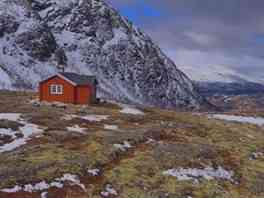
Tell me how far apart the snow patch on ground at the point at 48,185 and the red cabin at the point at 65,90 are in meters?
55.8

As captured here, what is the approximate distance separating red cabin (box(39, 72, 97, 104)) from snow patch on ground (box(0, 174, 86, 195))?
2197 inches

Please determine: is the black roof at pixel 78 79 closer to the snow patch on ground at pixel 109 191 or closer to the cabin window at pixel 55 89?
the cabin window at pixel 55 89

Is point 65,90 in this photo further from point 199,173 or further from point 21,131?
point 199,173

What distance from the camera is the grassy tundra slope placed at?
27.8 metres

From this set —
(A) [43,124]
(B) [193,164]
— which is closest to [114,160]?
(B) [193,164]

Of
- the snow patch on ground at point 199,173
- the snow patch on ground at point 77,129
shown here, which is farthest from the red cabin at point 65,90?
the snow patch on ground at point 199,173

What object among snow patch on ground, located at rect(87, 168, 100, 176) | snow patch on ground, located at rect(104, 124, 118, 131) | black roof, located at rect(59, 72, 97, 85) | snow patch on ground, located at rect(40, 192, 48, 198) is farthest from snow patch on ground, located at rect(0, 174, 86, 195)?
black roof, located at rect(59, 72, 97, 85)

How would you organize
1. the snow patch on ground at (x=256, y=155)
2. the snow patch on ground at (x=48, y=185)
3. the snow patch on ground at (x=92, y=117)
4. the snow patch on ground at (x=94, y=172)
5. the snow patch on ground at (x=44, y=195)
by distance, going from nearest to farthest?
the snow patch on ground at (x=44, y=195)
the snow patch on ground at (x=48, y=185)
the snow patch on ground at (x=94, y=172)
the snow patch on ground at (x=256, y=155)
the snow patch on ground at (x=92, y=117)

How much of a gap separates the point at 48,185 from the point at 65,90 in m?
58.1

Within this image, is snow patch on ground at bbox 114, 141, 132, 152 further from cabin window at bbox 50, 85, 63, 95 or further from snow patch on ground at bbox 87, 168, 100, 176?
cabin window at bbox 50, 85, 63, 95

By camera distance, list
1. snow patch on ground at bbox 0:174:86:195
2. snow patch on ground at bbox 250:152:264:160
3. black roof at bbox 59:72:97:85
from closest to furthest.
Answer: snow patch on ground at bbox 0:174:86:195, snow patch on ground at bbox 250:152:264:160, black roof at bbox 59:72:97:85

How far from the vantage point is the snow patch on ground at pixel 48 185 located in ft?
85.5

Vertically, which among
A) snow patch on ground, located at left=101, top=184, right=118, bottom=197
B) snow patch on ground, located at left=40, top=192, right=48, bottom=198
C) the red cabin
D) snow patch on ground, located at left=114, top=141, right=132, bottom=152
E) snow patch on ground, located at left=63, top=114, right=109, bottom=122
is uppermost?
the red cabin

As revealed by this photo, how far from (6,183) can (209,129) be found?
134 feet
